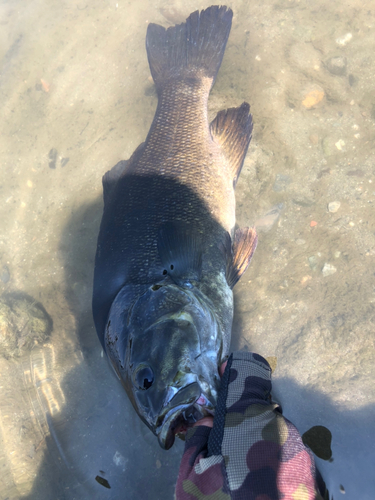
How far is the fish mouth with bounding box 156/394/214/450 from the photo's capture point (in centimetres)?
145

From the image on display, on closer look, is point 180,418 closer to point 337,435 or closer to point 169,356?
point 169,356

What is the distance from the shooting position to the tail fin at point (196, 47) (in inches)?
118

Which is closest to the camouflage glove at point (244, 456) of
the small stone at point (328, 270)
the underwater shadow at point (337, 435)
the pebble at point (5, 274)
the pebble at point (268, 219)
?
the underwater shadow at point (337, 435)

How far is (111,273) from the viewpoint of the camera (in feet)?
7.23

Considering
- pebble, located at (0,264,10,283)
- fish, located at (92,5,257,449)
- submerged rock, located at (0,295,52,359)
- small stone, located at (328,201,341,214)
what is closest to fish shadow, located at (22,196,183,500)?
submerged rock, located at (0,295,52,359)

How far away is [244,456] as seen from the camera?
1386mm

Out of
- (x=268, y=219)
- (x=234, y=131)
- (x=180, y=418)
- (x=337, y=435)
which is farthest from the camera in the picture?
(x=268, y=219)

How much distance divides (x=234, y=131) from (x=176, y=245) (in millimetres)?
1394

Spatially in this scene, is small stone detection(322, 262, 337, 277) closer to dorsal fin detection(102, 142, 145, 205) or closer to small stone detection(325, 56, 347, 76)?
dorsal fin detection(102, 142, 145, 205)

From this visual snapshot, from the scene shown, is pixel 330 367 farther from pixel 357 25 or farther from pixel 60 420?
pixel 357 25

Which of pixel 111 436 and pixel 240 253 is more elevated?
pixel 240 253

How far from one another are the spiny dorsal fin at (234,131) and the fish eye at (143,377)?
1.93 m

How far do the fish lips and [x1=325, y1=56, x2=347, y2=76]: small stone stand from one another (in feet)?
11.5

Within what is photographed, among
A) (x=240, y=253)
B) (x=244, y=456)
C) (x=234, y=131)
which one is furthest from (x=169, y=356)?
(x=234, y=131)
